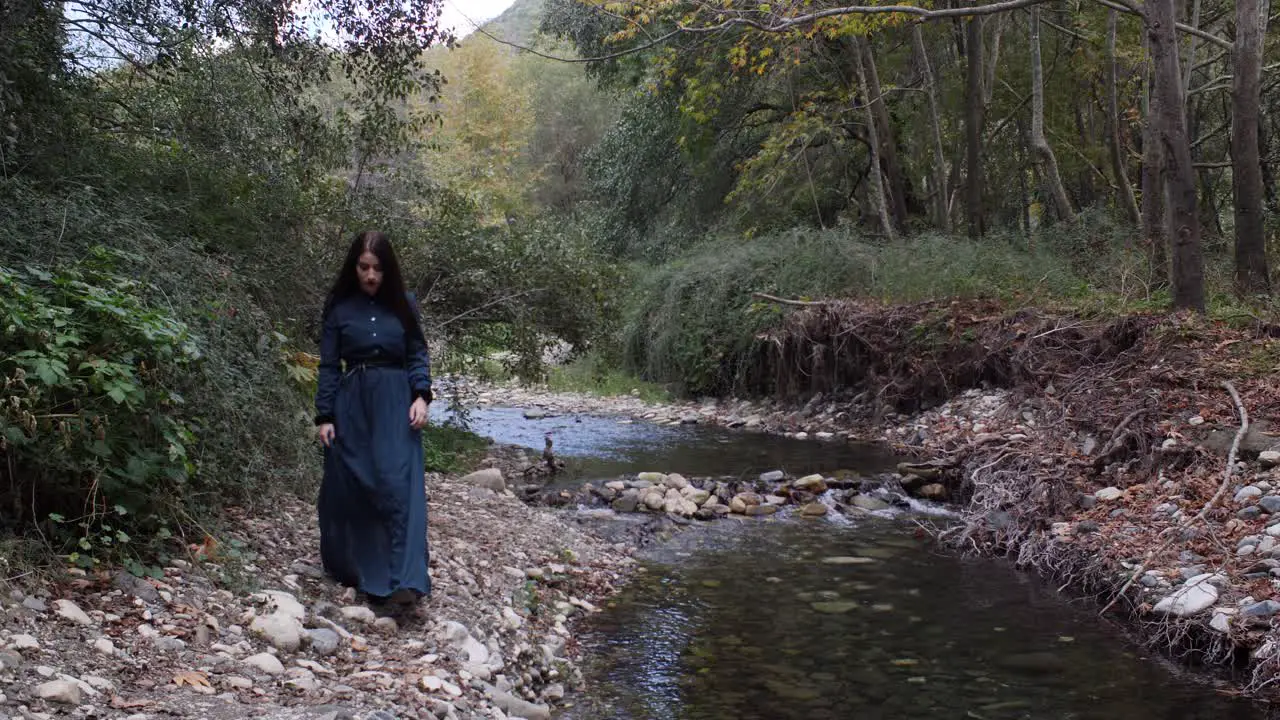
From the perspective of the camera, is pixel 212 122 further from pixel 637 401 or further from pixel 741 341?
pixel 637 401

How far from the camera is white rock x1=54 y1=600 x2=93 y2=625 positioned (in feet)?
12.3

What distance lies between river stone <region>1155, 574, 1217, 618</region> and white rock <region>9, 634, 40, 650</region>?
5.37 m

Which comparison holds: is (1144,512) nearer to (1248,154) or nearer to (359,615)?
(359,615)

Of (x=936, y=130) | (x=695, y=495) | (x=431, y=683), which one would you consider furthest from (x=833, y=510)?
(x=936, y=130)

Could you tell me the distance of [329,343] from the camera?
16.8 feet

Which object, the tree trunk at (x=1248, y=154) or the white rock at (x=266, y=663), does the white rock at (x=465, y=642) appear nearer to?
the white rock at (x=266, y=663)

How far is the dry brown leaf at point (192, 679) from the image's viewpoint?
3.56 m

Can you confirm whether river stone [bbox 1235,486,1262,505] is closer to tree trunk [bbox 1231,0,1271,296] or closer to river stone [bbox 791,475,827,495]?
river stone [bbox 791,475,827,495]

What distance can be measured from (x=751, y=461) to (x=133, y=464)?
8.27 m

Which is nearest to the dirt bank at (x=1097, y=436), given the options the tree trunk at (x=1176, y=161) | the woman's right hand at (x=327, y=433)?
the tree trunk at (x=1176, y=161)

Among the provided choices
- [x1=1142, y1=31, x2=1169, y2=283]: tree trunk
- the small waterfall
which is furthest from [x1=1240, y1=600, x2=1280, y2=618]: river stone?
[x1=1142, y1=31, x2=1169, y2=283]: tree trunk

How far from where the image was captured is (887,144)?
18469mm

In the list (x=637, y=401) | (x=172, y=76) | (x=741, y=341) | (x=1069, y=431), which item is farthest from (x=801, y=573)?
(x=637, y=401)

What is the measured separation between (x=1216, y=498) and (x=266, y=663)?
5878 millimetres
